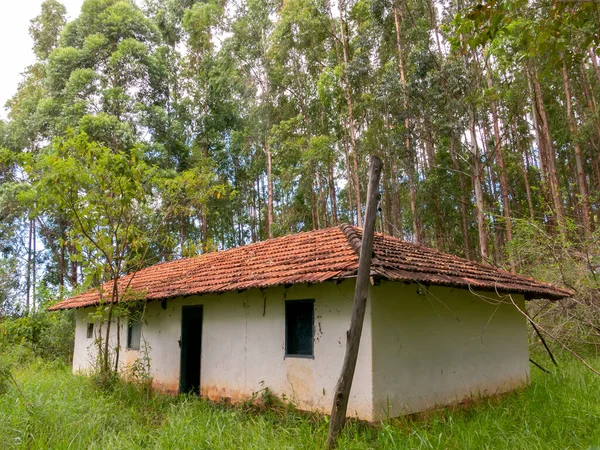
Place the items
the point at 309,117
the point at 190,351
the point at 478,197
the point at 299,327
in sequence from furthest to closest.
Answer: the point at 309,117
the point at 478,197
the point at 190,351
the point at 299,327

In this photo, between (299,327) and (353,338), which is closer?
(353,338)

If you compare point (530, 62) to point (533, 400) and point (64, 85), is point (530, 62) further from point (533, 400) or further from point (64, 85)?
point (64, 85)

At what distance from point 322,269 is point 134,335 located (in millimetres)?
6728

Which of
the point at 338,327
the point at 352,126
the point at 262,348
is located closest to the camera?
the point at 338,327

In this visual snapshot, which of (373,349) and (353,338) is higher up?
(353,338)

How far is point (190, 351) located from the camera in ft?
35.3

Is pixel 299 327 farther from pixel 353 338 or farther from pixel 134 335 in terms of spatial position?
pixel 134 335

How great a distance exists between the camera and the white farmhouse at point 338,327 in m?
6.58

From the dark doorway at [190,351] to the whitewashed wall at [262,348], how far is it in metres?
0.14

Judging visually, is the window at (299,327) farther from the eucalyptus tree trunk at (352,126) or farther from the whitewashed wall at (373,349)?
the eucalyptus tree trunk at (352,126)

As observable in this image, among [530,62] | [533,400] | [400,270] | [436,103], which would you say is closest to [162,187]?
[400,270]

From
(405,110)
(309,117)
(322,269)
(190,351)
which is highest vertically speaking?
(309,117)

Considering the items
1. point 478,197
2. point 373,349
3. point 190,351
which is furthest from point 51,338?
point 478,197

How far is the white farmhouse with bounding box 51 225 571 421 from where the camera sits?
6.58 m
